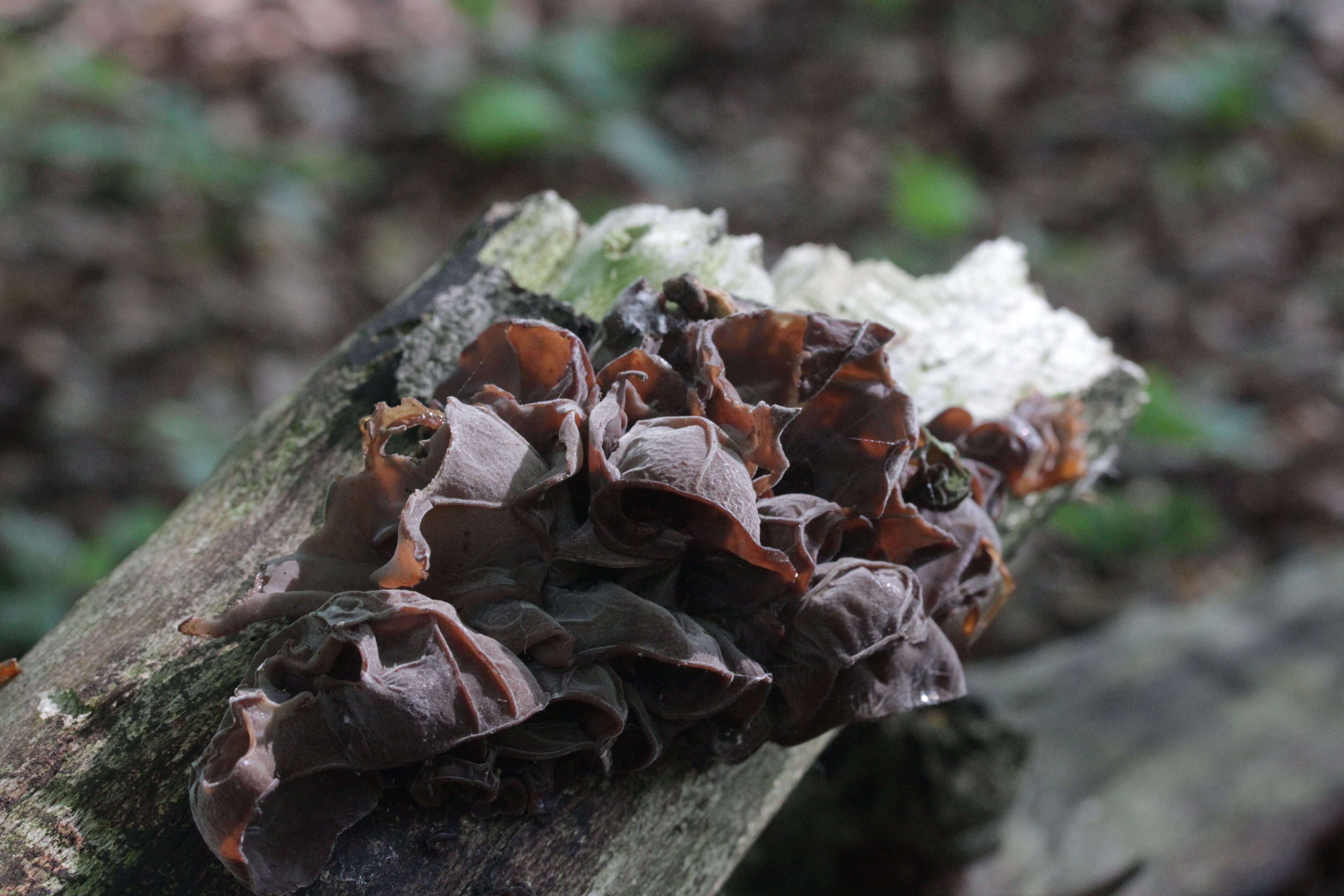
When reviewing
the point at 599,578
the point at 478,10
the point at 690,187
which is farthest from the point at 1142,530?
the point at 478,10

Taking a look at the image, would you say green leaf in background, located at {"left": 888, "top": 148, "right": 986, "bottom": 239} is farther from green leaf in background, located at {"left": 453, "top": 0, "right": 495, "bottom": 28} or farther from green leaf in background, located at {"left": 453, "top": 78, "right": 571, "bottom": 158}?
green leaf in background, located at {"left": 453, "top": 0, "right": 495, "bottom": 28}

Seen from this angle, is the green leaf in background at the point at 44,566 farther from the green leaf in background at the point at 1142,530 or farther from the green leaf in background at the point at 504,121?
the green leaf in background at the point at 1142,530

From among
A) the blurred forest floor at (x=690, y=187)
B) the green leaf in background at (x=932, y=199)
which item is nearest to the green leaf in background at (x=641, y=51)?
the blurred forest floor at (x=690, y=187)

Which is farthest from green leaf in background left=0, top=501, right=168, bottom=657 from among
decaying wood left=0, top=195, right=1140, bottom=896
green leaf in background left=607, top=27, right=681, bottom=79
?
green leaf in background left=607, top=27, right=681, bottom=79

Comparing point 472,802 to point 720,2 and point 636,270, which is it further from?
point 720,2

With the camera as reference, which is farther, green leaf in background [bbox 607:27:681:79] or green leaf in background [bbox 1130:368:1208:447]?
green leaf in background [bbox 607:27:681:79]

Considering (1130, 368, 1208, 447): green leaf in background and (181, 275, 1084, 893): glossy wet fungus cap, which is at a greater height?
(181, 275, 1084, 893): glossy wet fungus cap

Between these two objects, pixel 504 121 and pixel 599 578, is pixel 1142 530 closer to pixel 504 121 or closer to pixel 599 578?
pixel 599 578
